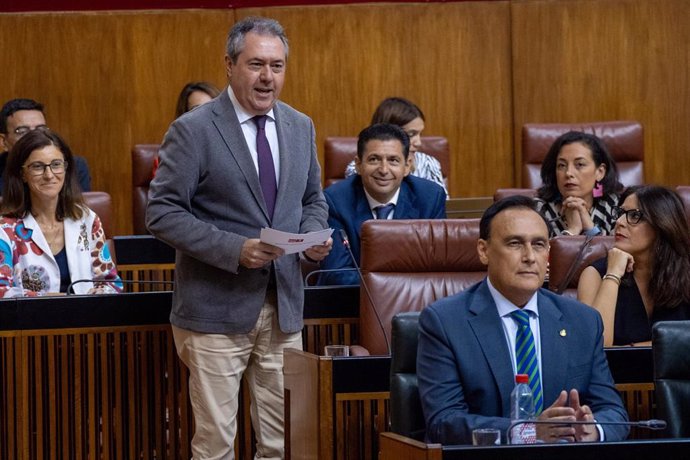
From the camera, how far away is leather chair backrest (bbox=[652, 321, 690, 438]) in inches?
113

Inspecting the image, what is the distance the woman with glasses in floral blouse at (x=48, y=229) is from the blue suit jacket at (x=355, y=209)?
78cm

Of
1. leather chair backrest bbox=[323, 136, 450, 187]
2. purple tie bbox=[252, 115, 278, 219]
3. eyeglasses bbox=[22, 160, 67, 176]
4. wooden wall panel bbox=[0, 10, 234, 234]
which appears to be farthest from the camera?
wooden wall panel bbox=[0, 10, 234, 234]

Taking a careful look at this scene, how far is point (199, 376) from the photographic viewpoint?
11.5 ft

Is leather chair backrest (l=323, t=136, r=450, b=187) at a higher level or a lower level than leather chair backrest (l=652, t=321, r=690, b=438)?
higher

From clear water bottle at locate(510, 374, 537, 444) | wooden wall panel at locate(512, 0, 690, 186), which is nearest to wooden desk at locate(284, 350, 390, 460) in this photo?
clear water bottle at locate(510, 374, 537, 444)

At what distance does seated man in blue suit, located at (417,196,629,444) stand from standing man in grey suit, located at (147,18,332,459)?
28.5 inches

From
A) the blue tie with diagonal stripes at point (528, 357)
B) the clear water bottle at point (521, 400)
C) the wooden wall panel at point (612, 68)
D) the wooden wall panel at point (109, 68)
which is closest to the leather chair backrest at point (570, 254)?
the blue tie with diagonal stripes at point (528, 357)

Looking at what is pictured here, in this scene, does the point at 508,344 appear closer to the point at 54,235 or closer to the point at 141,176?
the point at 54,235

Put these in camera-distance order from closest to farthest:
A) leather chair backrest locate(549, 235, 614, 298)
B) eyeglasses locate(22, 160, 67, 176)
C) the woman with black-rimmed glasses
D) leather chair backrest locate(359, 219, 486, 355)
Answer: the woman with black-rimmed glasses → leather chair backrest locate(549, 235, 614, 298) → leather chair backrest locate(359, 219, 486, 355) → eyeglasses locate(22, 160, 67, 176)

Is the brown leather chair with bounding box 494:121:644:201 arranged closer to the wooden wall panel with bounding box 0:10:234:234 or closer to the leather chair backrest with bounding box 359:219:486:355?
the wooden wall panel with bounding box 0:10:234:234

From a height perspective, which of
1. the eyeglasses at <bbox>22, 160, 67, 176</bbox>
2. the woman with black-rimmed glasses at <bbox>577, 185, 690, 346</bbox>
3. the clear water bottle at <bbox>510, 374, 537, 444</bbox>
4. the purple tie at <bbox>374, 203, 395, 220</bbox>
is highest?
the eyeglasses at <bbox>22, 160, 67, 176</bbox>

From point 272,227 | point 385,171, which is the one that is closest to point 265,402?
point 272,227

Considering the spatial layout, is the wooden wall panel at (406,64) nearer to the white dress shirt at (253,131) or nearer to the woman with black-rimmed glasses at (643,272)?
the woman with black-rimmed glasses at (643,272)

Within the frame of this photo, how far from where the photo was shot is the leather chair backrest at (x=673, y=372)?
2881mm
